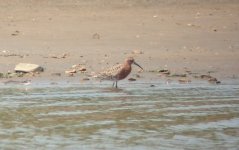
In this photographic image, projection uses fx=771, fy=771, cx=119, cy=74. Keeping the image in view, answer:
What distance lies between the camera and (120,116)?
371 inches

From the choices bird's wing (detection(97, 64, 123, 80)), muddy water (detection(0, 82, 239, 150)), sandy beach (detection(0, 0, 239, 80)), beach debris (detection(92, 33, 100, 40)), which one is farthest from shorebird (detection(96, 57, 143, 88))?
beach debris (detection(92, 33, 100, 40))

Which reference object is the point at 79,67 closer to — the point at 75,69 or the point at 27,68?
the point at 75,69

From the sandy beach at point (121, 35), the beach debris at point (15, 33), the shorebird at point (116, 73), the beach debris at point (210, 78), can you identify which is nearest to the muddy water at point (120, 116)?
the shorebird at point (116, 73)

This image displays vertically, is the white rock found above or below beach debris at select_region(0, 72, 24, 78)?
above

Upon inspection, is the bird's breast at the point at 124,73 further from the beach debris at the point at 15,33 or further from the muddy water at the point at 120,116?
the beach debris at the point at 15,33

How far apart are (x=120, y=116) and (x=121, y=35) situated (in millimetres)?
6850

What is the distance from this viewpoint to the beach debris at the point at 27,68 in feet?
41.7

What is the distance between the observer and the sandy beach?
13.9m

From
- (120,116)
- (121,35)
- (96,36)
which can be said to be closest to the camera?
(120,116)

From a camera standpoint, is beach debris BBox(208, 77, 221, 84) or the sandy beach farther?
the sandy beach

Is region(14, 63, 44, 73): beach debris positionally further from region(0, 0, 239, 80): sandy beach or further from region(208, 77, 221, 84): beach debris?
region(208, 77, 221, 84): beach debris

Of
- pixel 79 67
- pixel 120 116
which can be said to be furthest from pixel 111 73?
pixel 120 116

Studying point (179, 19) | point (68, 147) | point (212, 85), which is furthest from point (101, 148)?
point (179, 19)

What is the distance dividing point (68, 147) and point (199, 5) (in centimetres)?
1207
